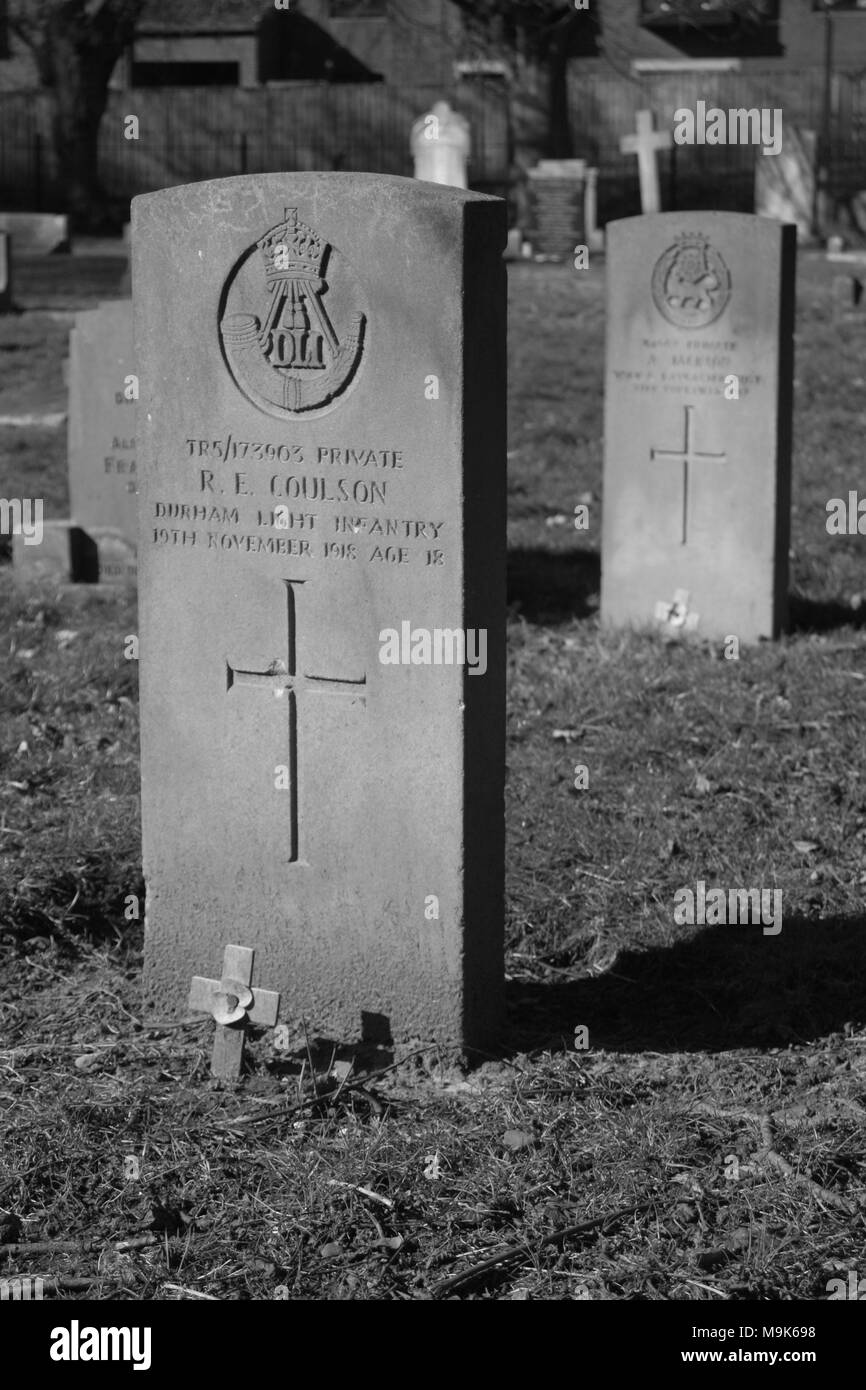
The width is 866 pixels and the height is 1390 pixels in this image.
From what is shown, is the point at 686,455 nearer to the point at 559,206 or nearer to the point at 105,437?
the point at 105,437

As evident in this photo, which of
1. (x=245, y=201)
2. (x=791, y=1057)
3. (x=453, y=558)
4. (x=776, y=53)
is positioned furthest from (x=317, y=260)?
(x=776, y=53)

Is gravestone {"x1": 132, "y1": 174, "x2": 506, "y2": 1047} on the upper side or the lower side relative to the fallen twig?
upper

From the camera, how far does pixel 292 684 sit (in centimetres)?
430

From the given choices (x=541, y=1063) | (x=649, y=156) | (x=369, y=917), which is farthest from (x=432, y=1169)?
(x=649, y=156)

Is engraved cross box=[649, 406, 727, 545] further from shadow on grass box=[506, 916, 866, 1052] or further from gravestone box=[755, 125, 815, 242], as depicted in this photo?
gravestone box=[755, 125, 815, 242]

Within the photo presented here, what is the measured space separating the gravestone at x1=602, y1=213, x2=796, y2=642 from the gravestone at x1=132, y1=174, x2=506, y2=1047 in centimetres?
433

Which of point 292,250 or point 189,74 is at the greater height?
Answer: point 189,74

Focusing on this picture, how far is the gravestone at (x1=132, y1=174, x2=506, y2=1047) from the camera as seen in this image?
4.00 meters

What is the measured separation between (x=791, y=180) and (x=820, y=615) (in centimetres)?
Result: 2052

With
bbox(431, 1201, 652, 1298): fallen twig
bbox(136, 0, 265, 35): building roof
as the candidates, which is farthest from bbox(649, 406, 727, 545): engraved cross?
bbox(136, 0, 265, 35): building roof

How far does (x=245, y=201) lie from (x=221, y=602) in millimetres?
943

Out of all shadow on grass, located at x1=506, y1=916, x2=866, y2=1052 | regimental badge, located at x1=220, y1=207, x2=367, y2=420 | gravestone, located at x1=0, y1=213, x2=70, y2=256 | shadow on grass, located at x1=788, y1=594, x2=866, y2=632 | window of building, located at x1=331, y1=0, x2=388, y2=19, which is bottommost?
shadow on grass, located at x1=506, y1=916, x2=866, y2=1052

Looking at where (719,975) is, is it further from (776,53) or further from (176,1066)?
(776,53)

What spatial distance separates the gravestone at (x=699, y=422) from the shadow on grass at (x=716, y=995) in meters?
3.44
